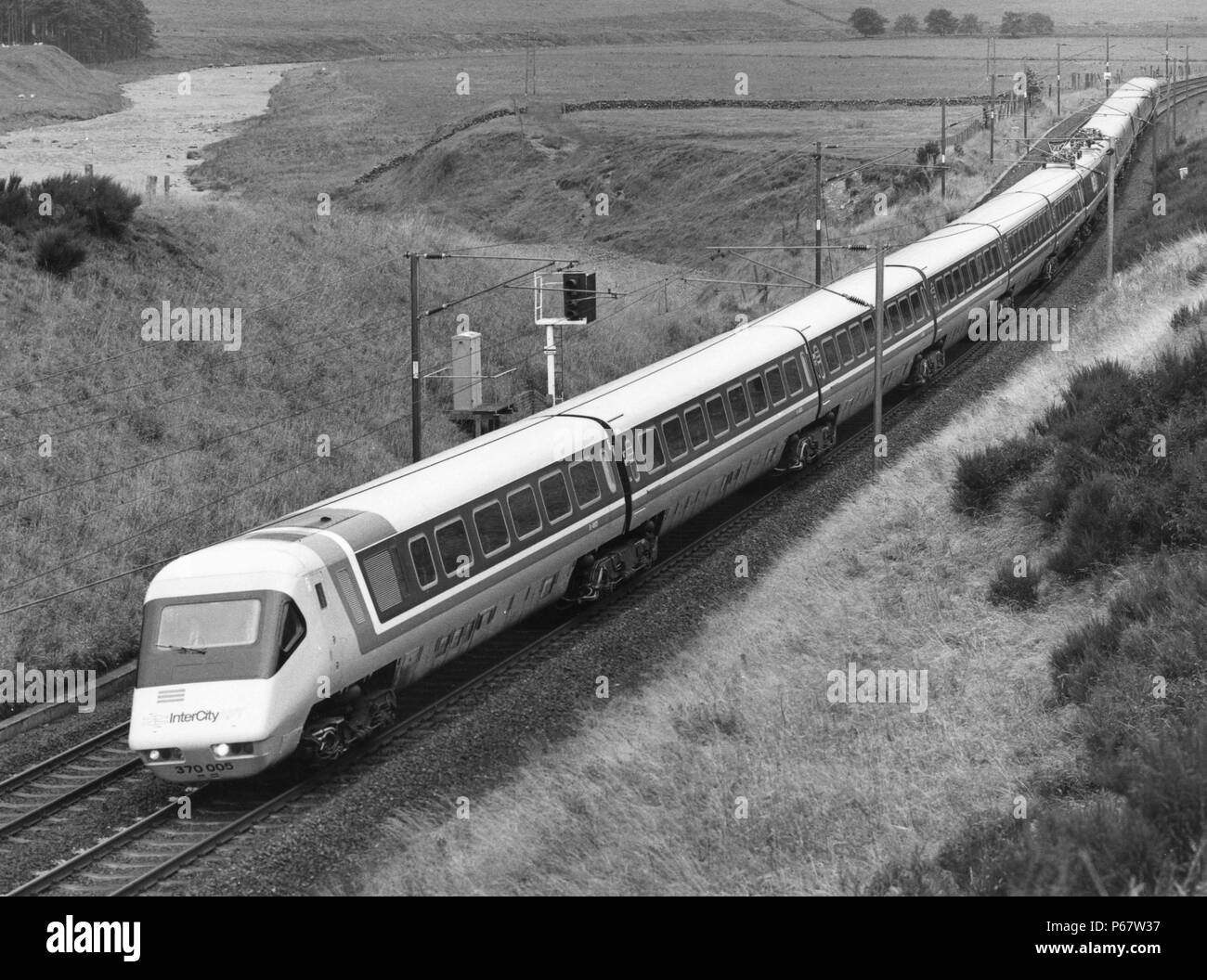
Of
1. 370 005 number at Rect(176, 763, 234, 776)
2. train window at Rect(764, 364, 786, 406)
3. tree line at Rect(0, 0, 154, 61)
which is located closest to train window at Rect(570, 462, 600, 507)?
train window at Rect(764, 364, 786, 406)

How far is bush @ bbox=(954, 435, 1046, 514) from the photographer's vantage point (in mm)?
24672

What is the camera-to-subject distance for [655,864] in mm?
13703

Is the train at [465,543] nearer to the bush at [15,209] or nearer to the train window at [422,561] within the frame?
the train window at [422,561]

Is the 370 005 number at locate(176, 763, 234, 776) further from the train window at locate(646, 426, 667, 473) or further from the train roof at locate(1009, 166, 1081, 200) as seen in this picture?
the train roof at locate(1009, 166, 1081, 200)

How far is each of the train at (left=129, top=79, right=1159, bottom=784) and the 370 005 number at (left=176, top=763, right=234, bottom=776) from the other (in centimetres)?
2

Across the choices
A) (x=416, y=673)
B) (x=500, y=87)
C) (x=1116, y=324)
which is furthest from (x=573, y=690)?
(x=500, y=87)

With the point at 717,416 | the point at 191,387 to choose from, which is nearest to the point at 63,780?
the point at 717,416

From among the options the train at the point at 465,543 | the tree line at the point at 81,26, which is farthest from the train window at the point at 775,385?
the tree line at the point at 81,26

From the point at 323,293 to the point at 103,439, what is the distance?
1254 cm

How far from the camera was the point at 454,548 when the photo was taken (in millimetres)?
19844

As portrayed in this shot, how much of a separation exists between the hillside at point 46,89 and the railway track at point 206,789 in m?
76.7

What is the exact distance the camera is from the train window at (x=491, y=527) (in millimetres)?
Answer: 20406

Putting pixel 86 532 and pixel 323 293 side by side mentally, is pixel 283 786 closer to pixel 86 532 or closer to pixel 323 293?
pixel 86 532

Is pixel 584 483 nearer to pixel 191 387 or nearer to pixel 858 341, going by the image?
pixel 858 341
